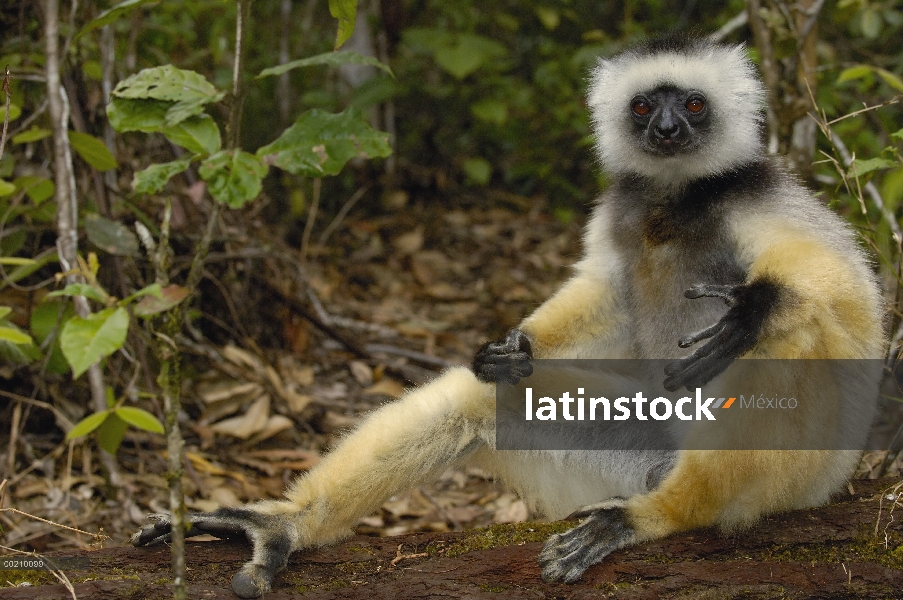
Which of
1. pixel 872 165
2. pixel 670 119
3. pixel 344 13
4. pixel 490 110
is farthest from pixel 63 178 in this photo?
pixel 490 110

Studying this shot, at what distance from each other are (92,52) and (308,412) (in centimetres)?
344

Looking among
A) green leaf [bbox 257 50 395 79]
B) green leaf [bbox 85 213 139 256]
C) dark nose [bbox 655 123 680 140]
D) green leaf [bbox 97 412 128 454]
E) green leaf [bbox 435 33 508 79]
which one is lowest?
green leaf [bbox 97 412 128 454]

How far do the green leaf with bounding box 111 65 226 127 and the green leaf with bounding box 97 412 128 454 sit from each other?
57.0 inches

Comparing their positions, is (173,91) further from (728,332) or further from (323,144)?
(728,332)

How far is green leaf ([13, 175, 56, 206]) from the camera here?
16.2 ft

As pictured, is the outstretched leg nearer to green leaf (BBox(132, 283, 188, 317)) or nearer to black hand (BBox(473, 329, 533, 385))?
black hand (BBox(473, 329, 533, 385))

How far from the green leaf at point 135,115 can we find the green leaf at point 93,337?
Result: 124 cm

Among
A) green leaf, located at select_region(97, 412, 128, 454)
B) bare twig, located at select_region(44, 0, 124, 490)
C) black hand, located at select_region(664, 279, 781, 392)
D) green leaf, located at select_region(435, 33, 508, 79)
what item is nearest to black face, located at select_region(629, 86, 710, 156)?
black hand, located at select_region(664, 279, 781, 392)

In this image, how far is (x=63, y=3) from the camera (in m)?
5.94

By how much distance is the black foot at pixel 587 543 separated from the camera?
3.39 m

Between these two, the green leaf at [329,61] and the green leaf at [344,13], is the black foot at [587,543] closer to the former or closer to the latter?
the green leaf at [329,61]

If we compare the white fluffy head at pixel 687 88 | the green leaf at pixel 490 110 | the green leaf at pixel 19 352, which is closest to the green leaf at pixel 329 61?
the white fluffy head at pixel 687 88

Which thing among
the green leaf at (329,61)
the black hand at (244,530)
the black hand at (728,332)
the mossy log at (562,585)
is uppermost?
the green leaf at (329,61)

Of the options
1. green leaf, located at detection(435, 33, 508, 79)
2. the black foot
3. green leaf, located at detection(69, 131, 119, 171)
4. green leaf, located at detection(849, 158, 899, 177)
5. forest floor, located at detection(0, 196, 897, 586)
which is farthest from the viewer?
green leaf, located at detection(435, 33, 508, 79)
